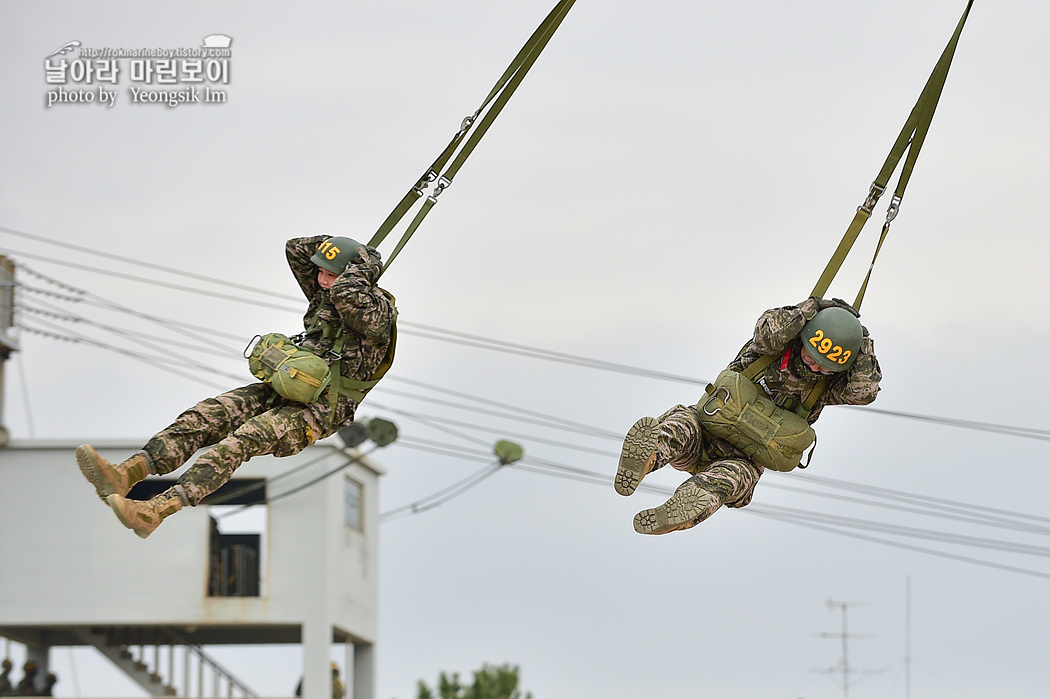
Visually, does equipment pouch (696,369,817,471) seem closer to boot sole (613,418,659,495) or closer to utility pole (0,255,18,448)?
boot sole (613,418,659,495)

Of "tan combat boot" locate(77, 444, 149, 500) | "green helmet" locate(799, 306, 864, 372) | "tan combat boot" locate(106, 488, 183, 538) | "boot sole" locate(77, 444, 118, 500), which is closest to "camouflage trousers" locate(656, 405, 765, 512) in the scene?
"green helmet" locate(799, 306, 864, 372)

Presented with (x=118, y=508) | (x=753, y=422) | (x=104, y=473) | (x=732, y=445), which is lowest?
(x=118, y=508)

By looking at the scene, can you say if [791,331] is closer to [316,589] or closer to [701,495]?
[701,495]

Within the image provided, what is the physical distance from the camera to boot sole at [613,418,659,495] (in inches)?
507

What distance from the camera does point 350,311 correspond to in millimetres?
13688

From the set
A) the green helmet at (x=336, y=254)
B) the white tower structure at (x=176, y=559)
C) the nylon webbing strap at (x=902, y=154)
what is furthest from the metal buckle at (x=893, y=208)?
the white tower structure at (x=176, y=559)

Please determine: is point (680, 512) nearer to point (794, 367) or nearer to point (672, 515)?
point (672, 515)

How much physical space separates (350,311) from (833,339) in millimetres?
3695

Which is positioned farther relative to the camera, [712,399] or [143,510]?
[712,399]

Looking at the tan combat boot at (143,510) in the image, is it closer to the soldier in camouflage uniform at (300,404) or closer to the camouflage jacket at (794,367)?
the soldier in camouflage uniform at (300,404)

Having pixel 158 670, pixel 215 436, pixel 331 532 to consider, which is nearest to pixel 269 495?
pixel 331 532

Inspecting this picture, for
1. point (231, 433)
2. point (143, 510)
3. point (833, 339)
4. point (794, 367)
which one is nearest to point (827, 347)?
point (833, 339)

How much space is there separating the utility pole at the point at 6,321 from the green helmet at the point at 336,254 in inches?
1031

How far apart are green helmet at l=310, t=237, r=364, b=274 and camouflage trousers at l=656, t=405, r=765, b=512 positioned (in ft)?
9.02
